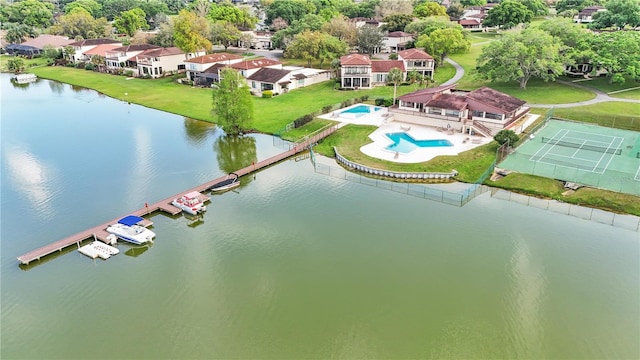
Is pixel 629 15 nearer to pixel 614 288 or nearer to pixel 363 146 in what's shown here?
pixel 363 146

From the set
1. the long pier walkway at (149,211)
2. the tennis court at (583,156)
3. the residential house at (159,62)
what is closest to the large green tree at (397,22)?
the residential house at (159,62)

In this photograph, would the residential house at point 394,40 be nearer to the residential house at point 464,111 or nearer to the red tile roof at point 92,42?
the residential house at point 464,111

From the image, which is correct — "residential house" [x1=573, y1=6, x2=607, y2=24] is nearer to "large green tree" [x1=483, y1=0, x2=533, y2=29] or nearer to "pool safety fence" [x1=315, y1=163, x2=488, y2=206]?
"large green tree" [x1=483, y1=0, x2=533, y2=29]

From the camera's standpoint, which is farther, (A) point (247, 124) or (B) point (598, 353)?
(A) point (247, 124)

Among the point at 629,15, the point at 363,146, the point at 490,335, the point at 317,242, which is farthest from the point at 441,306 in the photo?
the point at 629,15

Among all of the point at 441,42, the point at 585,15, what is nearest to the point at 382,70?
the point at 441,42
